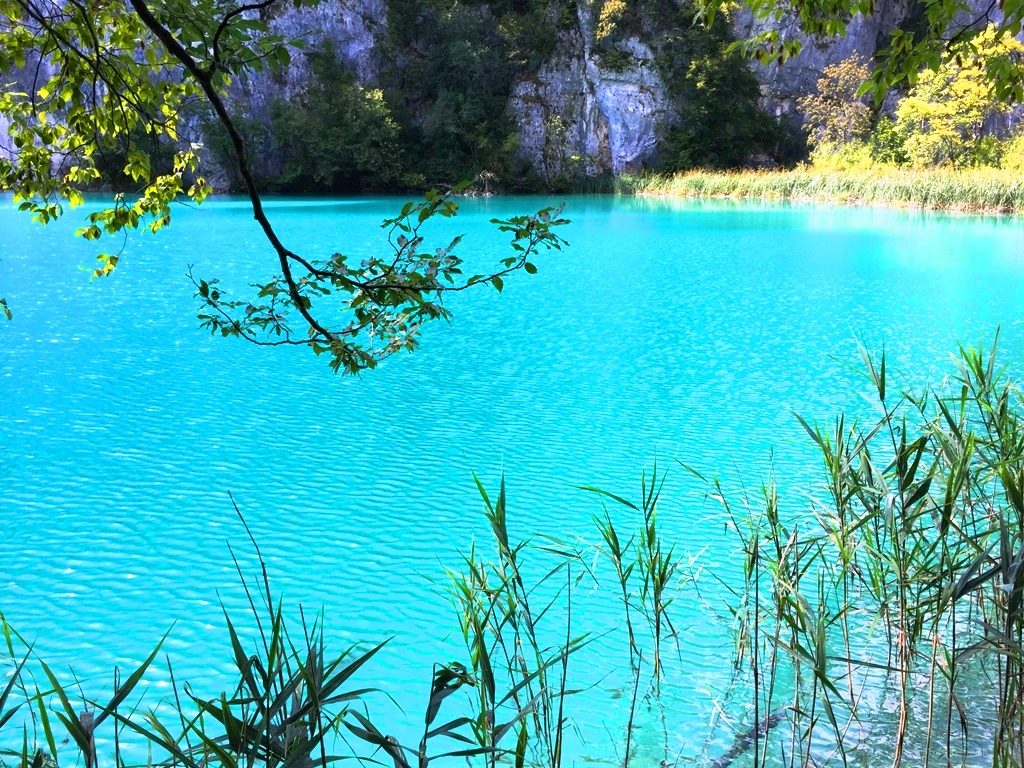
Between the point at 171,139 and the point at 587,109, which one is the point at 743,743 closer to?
the point at 171,139

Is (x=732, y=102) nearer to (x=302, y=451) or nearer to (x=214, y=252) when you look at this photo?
(x=214, y=252)

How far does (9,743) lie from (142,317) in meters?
9.17

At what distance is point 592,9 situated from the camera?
36094 millimetres

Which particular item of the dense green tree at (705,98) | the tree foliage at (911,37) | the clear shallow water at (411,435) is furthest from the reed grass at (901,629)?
the dense green tree at (705,98)

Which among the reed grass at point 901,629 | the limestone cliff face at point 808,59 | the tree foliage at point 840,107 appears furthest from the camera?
the limestone cliff face at point 808,59

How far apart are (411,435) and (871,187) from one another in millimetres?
21800

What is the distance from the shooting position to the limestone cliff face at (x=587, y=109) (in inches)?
1420

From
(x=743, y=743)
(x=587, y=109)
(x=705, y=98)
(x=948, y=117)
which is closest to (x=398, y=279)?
(x=743, y=743)

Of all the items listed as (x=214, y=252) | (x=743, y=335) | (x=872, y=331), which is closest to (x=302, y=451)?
(x=743, y=335)

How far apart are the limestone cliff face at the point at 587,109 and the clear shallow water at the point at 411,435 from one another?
22018mm

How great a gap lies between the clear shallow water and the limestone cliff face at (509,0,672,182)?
22.0 metres

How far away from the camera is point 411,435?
22.7ft

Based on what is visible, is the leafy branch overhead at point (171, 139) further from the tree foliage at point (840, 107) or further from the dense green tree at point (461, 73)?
the dense green tree at point (461, 73)

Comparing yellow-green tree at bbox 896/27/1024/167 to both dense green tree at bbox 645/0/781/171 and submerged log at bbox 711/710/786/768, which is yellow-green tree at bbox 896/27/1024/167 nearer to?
dense green tree at bbox 645/0/781/171
